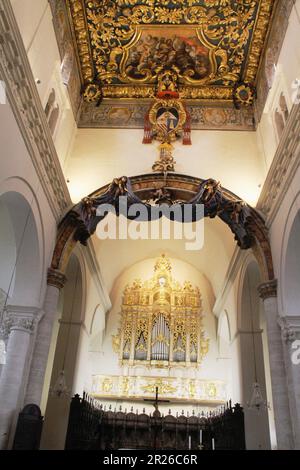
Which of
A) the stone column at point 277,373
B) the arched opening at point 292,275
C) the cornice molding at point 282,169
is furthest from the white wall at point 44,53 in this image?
the stone column at point 277,373

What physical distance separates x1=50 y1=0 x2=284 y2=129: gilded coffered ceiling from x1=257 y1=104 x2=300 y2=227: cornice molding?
342 centimetres

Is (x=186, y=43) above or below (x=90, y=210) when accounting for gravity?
above

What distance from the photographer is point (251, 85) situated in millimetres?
11484

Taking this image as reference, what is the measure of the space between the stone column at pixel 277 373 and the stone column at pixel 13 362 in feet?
15.8

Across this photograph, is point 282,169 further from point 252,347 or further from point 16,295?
point 16,295

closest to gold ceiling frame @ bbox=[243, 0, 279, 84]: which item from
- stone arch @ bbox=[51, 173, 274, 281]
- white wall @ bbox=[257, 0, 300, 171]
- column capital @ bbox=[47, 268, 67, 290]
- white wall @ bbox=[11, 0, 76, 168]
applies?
white wall @ bbox=[257, 0, 300, 171]

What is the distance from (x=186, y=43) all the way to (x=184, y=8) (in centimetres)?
92

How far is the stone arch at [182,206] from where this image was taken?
9.23m

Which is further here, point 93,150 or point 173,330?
point 173,330

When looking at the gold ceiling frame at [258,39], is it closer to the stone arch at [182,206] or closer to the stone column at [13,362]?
the stone arch at [182,206]

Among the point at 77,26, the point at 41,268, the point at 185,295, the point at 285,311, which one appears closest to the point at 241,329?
the point at 285,311

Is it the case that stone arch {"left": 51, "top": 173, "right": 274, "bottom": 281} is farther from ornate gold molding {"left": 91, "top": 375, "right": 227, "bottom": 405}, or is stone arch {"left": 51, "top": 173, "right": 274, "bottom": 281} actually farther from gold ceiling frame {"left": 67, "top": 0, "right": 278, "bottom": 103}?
ornate gold molding {"left": 91, "top": 375, "right": 227, "bottom": 405}

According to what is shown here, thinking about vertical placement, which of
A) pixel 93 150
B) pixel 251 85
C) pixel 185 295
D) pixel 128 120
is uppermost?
pixel 251 85

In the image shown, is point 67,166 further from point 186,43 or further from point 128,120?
point 186,43
